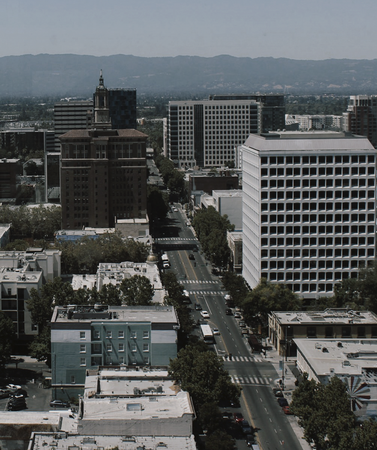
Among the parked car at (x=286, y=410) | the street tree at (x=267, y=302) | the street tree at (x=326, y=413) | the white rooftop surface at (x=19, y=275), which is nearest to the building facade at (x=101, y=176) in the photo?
the white rooftop surface at (x=19, y=275)

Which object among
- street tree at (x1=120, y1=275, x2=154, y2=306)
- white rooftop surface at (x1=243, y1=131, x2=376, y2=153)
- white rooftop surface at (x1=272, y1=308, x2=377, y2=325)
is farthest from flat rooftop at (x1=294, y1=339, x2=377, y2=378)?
white rooftop surface at (x1=243, y1=131, x2=376, y2=153)

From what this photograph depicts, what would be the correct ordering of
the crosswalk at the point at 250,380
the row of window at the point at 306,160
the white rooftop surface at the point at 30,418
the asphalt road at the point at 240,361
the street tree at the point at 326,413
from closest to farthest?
1. the white rooftop surface at the point at 30,418
2. the street tree at the point at 326,413
3. the asphalt road at the point at 240,361
4. the crosswalk at the point at 250,380
5. the row of window at the point at 306,160

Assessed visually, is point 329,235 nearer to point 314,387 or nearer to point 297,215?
point 297,215

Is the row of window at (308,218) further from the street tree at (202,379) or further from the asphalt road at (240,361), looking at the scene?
the street tree at (202,379)

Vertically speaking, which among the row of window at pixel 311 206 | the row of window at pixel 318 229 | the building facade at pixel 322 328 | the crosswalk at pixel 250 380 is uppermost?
the row of window at pixel 311 206

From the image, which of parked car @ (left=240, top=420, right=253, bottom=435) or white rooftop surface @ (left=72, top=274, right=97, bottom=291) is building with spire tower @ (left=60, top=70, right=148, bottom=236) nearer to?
white rooftop surface @ (left=72, top=274, right=97, bottom=291)

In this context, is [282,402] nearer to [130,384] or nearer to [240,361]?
[240,361]

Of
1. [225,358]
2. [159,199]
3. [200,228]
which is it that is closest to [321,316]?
[225,358]
